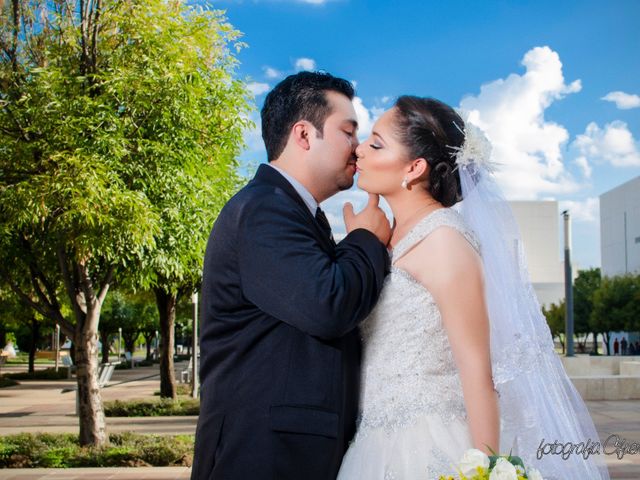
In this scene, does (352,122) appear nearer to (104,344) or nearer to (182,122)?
(182,122)

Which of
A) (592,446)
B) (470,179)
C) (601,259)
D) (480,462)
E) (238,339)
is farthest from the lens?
(601,259)

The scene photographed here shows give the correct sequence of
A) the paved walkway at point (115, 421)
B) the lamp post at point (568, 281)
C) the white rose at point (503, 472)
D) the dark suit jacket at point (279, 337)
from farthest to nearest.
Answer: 1. the lamp post at point (568, 281)
2. the paved walkway at point (115, 421)
3. the dark suit jacket at point (279, 337)
4. the white rose at point (503, 472)

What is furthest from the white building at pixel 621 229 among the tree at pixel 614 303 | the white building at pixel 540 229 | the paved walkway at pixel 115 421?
the paved walkway at pixel 115 421

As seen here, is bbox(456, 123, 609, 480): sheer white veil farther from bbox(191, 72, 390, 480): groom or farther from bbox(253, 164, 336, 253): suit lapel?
bbox(253, 164, 336, 253): suit lapel

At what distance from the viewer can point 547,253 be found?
333 feet

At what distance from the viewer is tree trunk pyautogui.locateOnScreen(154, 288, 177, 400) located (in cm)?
1986

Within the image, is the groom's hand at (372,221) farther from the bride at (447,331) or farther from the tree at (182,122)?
the tree at (182,122)

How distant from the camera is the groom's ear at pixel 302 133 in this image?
279 centimetres

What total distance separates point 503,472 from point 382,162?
1201mm

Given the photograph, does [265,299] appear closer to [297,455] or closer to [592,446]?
[297,455]

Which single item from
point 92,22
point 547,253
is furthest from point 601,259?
point 92,22

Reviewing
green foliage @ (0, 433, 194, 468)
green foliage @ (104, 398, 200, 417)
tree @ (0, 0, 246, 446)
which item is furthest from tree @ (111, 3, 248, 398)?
green foliage @ (104, 398, 200, 417)

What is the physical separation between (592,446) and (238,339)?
5.42ft

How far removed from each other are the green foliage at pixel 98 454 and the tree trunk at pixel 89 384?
0.24 m
